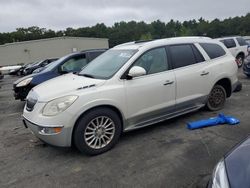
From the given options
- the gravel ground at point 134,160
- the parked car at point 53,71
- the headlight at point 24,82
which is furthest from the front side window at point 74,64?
the gravel ground at point 134,160

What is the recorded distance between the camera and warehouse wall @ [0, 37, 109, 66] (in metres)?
47.8

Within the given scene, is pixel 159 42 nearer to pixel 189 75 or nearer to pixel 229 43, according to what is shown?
pixel 189 75

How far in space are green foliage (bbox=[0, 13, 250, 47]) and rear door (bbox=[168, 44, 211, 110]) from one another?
64703 mm

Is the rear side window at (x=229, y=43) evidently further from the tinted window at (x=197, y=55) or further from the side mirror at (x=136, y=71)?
the side mirror at (x=136, y=71)

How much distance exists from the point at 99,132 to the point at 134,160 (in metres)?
0.69

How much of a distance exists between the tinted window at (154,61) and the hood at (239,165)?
8.16 feet

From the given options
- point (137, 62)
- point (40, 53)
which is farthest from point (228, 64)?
point (40, 53)

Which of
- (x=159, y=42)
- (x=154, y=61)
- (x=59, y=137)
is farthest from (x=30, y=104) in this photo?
(x=159, y=42)

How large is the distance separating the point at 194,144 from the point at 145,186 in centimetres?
140

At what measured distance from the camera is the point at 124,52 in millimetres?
4871

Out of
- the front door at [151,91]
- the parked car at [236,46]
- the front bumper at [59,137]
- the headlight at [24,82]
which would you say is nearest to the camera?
the front bumper at [59,137]

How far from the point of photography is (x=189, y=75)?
507 centimetres

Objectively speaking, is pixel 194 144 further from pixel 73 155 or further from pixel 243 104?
pixel 243 104

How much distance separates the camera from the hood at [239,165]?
1852 mm
